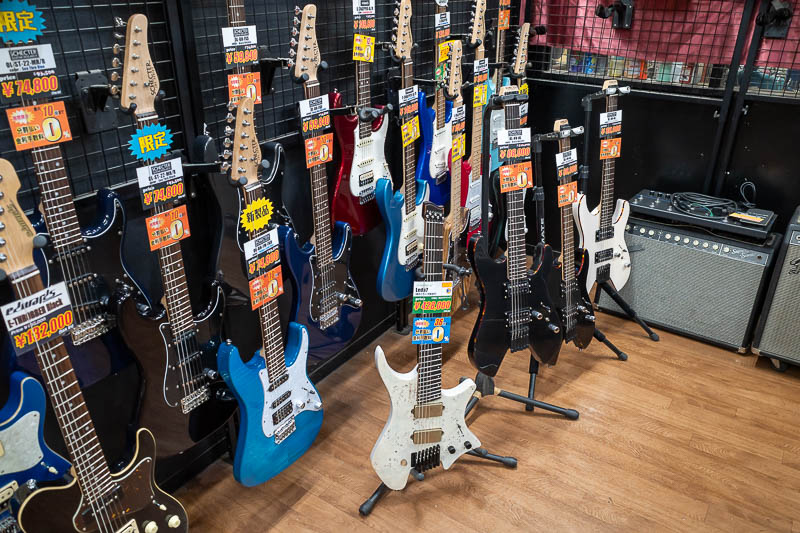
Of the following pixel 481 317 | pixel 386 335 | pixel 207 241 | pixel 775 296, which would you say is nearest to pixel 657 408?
pixel 775 296

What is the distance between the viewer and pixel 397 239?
93.7 inches

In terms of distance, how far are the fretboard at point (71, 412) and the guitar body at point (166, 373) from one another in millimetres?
172

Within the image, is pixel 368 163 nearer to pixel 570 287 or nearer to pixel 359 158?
pixel 359 158

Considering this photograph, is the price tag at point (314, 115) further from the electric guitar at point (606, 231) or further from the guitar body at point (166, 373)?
the electric guitar at point (606, 231)

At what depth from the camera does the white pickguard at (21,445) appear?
129cm

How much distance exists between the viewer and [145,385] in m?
1.61

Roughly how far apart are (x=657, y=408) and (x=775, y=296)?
0.74 metres

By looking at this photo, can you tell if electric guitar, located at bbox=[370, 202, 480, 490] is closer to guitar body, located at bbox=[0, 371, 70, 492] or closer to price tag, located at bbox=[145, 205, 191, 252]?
price tag, located at bbox=[145, 205, 191, 252]

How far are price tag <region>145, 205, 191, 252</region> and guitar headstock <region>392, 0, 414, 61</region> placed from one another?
1.12 metres

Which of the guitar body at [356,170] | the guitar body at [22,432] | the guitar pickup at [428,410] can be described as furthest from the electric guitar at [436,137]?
the guitar body at [22,432]

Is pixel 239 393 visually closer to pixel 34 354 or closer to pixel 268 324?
pixel 268 324

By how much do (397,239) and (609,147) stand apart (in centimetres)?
Answer: 105


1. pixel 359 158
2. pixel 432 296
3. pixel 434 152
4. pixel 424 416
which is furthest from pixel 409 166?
pixel 424 416

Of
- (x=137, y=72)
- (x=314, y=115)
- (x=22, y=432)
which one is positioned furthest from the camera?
(x=314, y=115)
